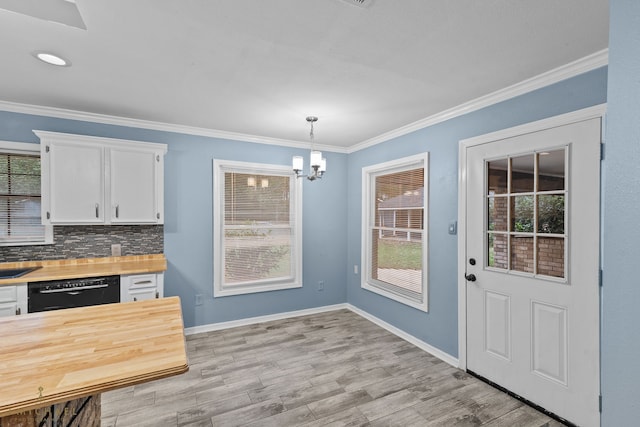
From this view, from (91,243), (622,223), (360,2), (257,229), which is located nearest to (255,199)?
(257,229)

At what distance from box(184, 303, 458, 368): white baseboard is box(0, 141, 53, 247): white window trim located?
171cm

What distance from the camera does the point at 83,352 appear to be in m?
1.20

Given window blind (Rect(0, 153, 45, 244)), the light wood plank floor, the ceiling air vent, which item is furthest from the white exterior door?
window blind (Rect(0, 153, 45, 244))

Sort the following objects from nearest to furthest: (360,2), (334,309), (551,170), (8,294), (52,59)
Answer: (360,2)
(52,59)
(551,170)
(8,294)
(334,309)

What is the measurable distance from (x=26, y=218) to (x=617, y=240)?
13.9 ft

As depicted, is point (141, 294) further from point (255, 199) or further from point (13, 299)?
point (255, 199)

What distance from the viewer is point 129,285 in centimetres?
285

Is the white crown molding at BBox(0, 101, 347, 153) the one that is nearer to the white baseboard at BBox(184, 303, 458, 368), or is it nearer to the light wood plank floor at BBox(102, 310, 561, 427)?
the white baseboard at BBox(184, 303, 458, 368)

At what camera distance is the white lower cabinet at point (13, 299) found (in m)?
2.43

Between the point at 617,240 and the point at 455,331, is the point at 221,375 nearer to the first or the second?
the point at 455,331

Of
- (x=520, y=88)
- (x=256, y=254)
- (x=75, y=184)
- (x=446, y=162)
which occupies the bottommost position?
(x=256, y=254)

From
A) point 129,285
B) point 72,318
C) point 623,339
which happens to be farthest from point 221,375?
point 623,339

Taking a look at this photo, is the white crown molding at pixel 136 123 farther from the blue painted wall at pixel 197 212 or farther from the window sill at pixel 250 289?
the window sill at pixel 250 289

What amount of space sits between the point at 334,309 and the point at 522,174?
122 inches
